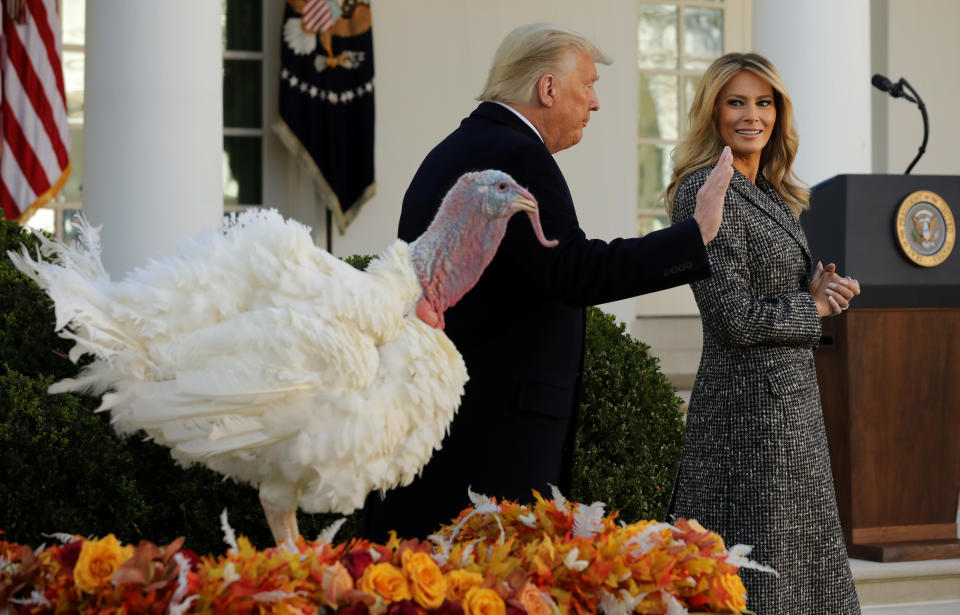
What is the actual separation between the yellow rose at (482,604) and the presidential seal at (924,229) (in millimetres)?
3196

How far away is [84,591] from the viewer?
4.33ft

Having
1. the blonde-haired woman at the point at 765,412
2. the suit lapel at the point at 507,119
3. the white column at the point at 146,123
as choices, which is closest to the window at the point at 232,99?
the white column at the point at 146,123

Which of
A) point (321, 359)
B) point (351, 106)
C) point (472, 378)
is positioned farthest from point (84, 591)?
point (351, 106)

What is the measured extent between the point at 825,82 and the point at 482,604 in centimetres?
455

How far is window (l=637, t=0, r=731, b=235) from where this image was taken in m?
8.90

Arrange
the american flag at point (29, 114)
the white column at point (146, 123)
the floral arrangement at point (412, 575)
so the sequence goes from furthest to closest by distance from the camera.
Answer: the american flag at point (29, 114) < the white column at point (146, 123) < the floral arrangement at point (412, 575)

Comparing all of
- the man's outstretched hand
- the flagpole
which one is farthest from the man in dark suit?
the flagpole

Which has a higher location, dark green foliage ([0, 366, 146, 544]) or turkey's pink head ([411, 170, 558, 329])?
turkey's pink head ([411, 170, 558, 329])

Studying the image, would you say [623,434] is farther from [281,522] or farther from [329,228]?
[329,228]

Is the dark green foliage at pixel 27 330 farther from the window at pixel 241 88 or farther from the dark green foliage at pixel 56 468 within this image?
the window at pixel 241 88

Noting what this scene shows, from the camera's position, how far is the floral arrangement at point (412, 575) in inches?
51.4

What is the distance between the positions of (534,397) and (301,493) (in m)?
0.69

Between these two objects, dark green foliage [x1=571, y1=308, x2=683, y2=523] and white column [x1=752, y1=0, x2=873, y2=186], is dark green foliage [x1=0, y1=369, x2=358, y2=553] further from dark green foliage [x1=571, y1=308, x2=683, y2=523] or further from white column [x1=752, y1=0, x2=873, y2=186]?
white column [x1=752, y1=0, x2=873, y2=186]

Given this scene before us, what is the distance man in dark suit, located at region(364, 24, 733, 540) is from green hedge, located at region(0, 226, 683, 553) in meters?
1.46
